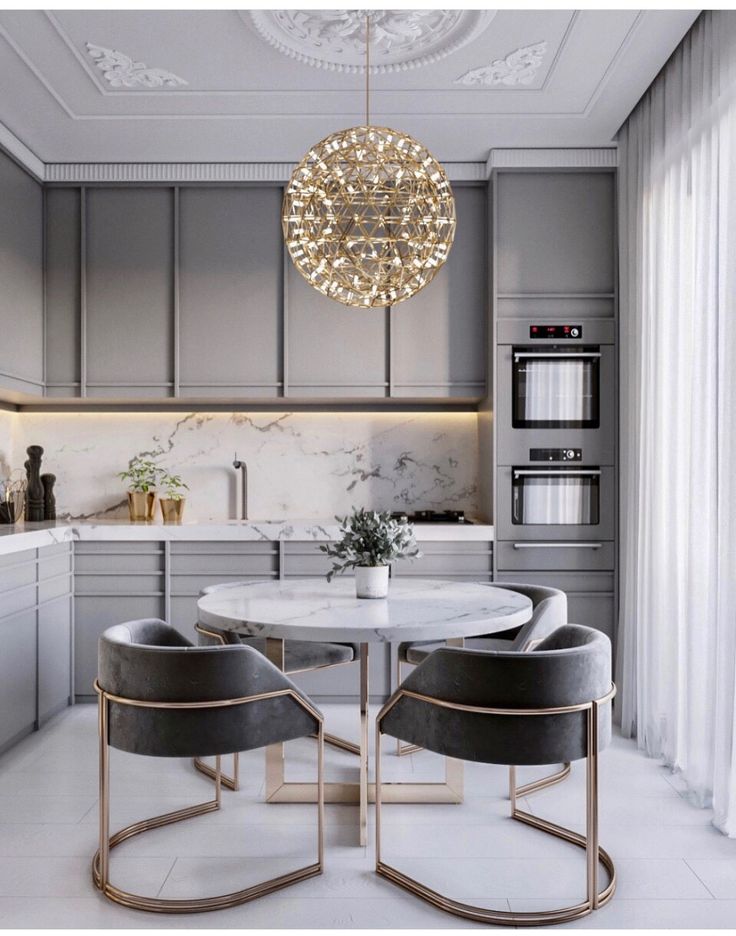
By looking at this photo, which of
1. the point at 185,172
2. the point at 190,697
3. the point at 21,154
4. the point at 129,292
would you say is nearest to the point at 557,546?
the point at 190,697

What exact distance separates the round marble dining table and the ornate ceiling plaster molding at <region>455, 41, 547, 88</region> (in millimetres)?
2002

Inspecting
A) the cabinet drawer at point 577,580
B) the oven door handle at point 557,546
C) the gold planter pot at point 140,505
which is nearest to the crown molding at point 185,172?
the gold planter pot at point 140,505

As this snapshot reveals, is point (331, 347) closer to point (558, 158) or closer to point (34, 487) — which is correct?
point (558, 158)

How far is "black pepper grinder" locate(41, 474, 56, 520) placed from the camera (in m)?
4.27

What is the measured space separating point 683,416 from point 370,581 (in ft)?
4.50

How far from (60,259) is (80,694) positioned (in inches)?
86.9

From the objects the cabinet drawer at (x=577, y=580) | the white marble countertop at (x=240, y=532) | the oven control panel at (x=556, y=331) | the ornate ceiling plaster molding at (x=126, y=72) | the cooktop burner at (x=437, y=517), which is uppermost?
the ornate ceiling plaster molding at (x=126, y=72)

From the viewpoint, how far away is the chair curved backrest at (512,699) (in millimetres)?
1986

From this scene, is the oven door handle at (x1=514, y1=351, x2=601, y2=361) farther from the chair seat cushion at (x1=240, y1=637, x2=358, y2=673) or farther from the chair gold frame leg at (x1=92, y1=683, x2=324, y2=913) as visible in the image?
the chair gold frame leg at (x1=92, y1=683, x2=324, y2=913)

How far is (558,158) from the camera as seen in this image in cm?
393

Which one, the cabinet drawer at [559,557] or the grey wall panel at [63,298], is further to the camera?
the grey wall panel at [63,298]

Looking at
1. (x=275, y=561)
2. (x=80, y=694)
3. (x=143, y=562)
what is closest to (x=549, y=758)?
(x=275, y=561)

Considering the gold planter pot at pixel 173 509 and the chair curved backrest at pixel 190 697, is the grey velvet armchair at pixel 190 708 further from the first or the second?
the gold planter pot at pixel 173 509

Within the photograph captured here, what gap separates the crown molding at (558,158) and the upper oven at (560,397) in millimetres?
773
